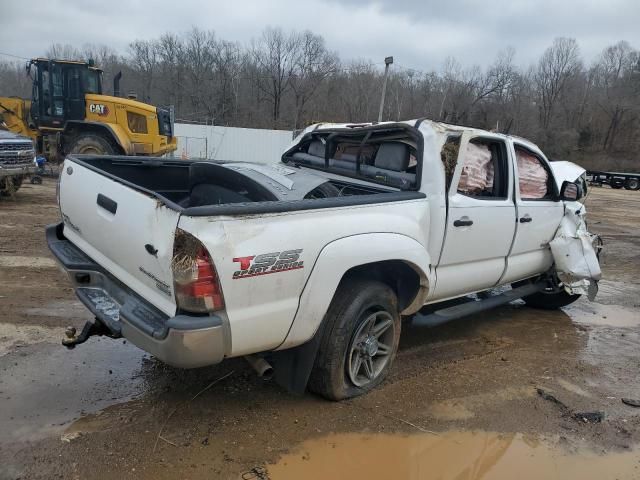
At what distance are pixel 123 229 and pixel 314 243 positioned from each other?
3.78 ft

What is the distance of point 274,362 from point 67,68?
15.6 meters

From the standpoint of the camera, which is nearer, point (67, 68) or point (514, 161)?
point (514, 161)

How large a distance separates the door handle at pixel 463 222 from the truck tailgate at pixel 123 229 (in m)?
2.31

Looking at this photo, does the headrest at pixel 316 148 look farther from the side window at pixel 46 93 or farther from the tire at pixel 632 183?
the tire at pixel 632 183

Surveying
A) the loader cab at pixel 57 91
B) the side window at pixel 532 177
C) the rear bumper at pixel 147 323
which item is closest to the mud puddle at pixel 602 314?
the side window at pixel 532 177

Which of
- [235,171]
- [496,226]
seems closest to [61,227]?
[235,171]

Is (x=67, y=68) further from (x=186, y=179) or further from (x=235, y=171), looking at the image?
(x=235, y=171)

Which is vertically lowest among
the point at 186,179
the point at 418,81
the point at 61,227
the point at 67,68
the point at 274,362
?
the point at 274,362

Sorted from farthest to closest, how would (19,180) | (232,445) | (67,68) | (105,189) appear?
(67,68)
(19,180)
(105,189)
(232,445)

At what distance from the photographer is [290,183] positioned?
415cm

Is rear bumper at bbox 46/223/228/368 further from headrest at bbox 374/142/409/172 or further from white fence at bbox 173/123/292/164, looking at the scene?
white fence at bbox 173/123/292/164

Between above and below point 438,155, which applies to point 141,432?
below

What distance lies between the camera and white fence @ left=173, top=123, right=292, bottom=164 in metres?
30.2

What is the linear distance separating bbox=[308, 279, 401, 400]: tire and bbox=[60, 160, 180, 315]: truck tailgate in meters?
1.09
